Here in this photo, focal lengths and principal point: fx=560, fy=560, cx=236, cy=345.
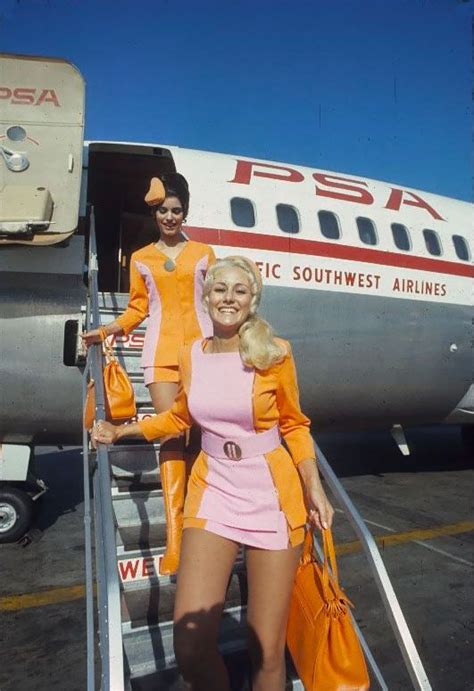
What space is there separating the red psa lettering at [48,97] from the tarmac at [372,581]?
15.4ft

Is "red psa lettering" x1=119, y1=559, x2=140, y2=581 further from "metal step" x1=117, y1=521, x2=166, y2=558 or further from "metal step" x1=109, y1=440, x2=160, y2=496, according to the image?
"metal step" x1=109, y1=440, x2=160, y2=496

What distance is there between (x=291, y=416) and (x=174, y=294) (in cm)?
124

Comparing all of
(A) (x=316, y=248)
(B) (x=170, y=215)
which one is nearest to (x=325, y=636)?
(B) (x=170, y=215)

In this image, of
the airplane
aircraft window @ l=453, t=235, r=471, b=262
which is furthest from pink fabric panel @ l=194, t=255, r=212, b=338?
aircraft window @ l=453, t=235, r=471, b=262

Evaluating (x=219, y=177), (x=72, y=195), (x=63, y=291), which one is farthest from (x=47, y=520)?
(x=219, y=177)

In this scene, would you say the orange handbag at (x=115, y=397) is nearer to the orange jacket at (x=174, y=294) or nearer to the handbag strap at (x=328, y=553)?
the orange jacket at (x=174, y=294)

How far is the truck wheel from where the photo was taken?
6.42 m

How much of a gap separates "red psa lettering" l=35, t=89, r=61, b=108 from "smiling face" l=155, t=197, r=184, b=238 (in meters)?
2.83

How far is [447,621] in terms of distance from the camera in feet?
15.5

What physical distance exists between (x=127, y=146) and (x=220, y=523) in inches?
201

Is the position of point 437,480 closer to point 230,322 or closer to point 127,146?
point 127,146

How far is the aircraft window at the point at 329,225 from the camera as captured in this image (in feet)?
23.5

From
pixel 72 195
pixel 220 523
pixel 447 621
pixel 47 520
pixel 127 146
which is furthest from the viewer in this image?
pixel 47 520

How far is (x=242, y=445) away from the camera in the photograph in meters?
2.42
